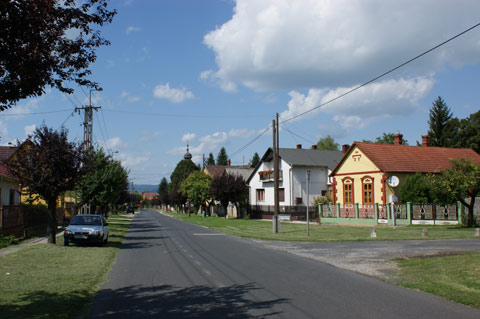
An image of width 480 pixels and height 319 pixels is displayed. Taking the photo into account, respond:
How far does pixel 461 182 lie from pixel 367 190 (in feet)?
41.9

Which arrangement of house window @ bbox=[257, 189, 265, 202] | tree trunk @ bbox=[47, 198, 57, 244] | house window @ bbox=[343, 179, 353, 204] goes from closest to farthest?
tree trunk @ bbox=[47, 198, 57, 244]
house window @ bbox=[343, 179, 353, 204]
house window @ bbox=[257, 189, 265, 202]

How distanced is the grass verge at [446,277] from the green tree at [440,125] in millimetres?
53653

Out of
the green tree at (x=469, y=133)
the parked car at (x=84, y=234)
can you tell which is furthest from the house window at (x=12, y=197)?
the green tree at (x=469, y=133)

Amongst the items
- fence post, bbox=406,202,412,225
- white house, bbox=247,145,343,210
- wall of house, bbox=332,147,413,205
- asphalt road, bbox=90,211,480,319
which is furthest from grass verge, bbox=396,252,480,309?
white house, bbox=247,145,343,210

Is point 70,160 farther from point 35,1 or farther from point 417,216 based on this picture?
point 417,216

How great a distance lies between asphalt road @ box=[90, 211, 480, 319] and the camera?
697cm

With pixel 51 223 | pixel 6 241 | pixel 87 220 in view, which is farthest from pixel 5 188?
pixel 87 220

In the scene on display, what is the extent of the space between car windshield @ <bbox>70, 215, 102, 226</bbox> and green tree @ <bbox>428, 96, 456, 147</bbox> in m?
53.2

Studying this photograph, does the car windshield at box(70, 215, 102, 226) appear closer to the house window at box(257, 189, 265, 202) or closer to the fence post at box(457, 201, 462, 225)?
the fence post at box(457, 201, 462, 225)

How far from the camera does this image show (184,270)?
11680 millimetres

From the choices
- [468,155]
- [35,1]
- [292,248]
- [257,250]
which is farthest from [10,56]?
[468,155]

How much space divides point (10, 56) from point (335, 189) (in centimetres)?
3607

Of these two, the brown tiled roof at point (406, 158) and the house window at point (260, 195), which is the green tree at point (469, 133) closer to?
the brown tiled roof at point (406, 158)

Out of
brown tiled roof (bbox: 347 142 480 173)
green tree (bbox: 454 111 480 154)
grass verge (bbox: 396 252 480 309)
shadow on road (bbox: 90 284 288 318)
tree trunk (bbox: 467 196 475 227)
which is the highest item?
green tree (bbox: 454 111 480 154)
